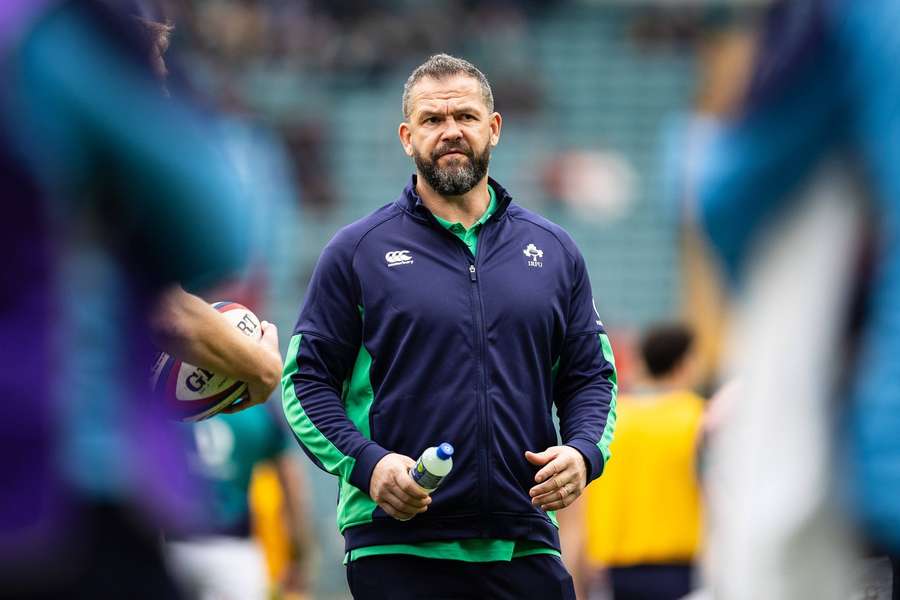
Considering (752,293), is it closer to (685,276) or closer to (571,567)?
(571,567)

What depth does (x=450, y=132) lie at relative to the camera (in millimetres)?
5387

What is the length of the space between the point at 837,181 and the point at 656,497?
5.51 meters

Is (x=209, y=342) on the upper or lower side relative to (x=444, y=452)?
upper

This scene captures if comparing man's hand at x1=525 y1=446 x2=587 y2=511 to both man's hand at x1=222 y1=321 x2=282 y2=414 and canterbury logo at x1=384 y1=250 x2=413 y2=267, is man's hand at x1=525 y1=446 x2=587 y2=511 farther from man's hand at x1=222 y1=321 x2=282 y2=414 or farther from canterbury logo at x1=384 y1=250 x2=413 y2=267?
man's hand at x1=222 y1=321 x2=282 y2=414

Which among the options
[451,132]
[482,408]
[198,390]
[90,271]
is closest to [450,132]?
[451,132]

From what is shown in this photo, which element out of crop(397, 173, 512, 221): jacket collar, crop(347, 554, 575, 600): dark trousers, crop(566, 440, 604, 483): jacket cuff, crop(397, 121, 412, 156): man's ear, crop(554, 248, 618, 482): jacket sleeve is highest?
crop(397, 121, 412, 156): man's ear

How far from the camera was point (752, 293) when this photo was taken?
2.62 m

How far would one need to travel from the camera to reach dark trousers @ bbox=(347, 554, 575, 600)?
5031 mm

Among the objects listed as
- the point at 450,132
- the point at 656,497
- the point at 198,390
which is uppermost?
the point at 450,132

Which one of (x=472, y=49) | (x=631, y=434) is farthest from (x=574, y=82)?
(x=631, y=434)

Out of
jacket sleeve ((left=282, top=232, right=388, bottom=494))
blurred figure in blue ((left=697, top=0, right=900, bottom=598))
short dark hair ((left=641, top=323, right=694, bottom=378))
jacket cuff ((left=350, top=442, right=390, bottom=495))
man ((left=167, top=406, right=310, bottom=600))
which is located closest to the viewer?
blurred figure in blue ((left=697, top=0, right=900, bottom=598))

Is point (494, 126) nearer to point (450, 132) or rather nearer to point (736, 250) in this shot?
point (450, 132)

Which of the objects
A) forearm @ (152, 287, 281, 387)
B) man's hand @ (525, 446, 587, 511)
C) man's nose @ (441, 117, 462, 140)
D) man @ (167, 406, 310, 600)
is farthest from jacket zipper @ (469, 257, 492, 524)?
man @ (167, 406, 310, 600)

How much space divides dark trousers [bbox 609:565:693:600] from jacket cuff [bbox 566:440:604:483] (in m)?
2.92
